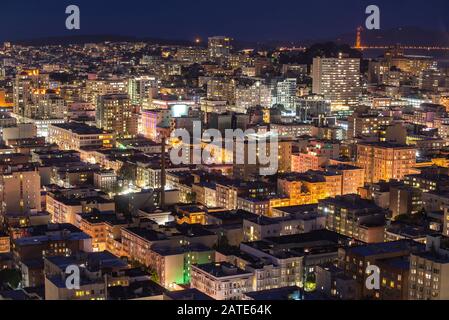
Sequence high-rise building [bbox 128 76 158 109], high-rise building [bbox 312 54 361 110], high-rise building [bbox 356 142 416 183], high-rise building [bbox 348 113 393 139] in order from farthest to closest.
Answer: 1. high-rise building [bbox 312 54 361 110]
2. high-rise building [bbox 128 76 158 109]
3. high-rise building [bbox 348 113 393 139]
4. high-rise building [bbox 356 142 416 183]

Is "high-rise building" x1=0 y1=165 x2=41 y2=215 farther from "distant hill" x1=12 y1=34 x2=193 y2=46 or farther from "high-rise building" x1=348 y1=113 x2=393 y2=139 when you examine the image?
"distant hill" x1=12 y1=34 x2=193 y2=46

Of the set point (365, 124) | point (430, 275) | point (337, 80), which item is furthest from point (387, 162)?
point (337, 80)

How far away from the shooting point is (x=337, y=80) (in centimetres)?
2511

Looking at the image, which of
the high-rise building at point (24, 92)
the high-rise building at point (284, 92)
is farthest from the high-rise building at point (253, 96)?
the high-rise building at point (24, 92)

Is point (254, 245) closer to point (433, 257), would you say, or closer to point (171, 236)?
point (171, 236)

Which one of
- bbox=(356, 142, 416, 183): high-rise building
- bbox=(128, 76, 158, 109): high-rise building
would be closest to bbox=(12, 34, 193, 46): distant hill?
bbox=(128, 76, 158, 109): high-rise building

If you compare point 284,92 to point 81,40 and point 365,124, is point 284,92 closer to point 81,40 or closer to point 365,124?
point 365,124

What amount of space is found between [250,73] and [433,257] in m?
22.9

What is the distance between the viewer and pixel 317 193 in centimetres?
1195

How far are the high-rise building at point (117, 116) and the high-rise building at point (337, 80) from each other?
25.0 feet

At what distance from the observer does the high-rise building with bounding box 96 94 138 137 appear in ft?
61.3

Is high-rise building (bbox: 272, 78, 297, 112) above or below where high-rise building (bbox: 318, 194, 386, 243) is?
above

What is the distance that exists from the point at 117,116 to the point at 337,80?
352 inches

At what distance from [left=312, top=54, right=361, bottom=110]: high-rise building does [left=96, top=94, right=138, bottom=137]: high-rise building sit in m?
7.62
